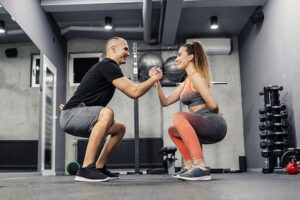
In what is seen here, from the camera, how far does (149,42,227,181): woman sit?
2.20m

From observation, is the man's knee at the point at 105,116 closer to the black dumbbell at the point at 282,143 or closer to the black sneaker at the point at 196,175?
the black sneaker at the point at 196,175

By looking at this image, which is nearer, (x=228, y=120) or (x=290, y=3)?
(x=290, y=3)

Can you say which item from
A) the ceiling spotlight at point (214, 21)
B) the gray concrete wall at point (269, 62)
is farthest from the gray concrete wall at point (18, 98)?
the gray concrete wall at point (269, 62)

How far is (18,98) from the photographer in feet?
12.7

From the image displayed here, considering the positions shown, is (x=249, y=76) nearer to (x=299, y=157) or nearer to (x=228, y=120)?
(x=228, y=120)

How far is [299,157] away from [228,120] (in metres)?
2.93

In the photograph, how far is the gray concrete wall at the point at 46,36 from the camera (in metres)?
4.20

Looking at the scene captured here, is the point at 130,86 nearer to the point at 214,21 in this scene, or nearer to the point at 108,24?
the point at 108,24

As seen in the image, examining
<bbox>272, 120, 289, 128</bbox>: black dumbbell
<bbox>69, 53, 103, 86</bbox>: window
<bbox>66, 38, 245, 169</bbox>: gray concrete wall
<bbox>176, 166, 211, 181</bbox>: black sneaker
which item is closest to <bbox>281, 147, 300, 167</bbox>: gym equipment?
<bbox>272, 120, 289, 128</bbox>: black dumbbell

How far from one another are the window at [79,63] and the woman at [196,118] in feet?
14.1

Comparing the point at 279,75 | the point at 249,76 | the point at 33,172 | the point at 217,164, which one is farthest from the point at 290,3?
the point at 33,172

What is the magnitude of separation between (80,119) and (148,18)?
10.2ft

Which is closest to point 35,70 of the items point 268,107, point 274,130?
point 268,107

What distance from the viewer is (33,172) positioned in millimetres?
4352
